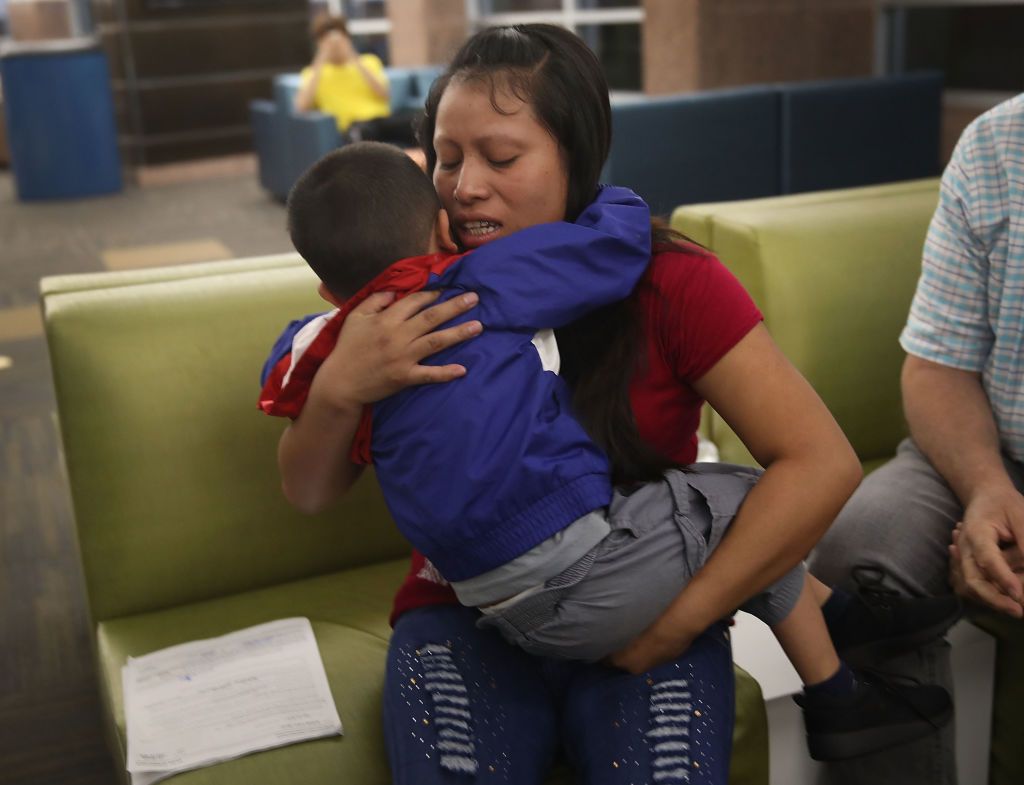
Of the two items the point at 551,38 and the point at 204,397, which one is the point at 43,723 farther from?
the point at 551,38

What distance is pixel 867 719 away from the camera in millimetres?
1346

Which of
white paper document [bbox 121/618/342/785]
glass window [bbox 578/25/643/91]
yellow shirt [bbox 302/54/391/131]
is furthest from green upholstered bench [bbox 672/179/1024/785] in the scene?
glass window [bbox 578/25/643/91]

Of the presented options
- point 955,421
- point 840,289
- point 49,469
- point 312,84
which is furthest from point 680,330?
point 312,84

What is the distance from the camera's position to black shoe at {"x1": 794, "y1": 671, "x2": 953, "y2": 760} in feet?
4.39

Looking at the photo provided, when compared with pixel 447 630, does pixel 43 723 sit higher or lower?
lower

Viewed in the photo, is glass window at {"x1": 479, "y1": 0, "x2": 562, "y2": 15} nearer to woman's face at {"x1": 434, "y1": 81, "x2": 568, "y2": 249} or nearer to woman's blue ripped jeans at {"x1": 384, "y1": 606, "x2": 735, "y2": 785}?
woman's face at {"x1": 434, "y1": 81, "x2": 568, "y2": 249}

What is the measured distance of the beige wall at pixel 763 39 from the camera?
6.43 meters

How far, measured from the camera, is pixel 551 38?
4.22 feet

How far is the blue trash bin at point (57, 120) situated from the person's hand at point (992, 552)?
835cm

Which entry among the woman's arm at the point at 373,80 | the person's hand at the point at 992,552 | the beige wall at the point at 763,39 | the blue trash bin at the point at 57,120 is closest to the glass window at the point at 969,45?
the beige wall at the point at 763,39

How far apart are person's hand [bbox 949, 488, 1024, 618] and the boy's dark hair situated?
86 cm

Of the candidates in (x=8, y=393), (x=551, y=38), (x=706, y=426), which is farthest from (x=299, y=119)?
(x=551, y=38)

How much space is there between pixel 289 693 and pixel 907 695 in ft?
2.58

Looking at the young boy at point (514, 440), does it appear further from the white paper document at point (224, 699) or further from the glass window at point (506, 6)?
the glass window at point (506, 6)
